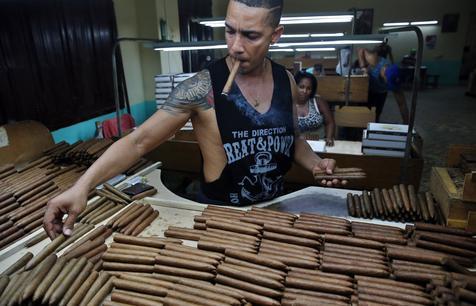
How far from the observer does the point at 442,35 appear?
691 inches

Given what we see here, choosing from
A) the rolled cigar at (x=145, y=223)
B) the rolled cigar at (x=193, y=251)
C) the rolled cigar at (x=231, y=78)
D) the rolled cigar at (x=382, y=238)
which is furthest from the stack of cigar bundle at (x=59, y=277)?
the rolled cigar at (x=382, y=238)

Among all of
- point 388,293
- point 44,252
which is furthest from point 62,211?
point 388,293

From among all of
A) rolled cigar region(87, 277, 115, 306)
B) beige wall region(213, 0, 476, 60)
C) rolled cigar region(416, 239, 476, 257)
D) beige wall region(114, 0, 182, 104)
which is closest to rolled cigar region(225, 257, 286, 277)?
rolled cigar region(87, 277, 115, 306)

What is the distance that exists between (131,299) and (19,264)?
797mm

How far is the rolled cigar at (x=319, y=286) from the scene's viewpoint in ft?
4.85

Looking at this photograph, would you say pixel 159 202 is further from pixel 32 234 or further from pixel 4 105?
pixel 4 105

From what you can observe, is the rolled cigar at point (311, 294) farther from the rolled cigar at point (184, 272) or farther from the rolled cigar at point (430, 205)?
the rolled cigar at point (430, 205)

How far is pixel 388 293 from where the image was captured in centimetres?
144

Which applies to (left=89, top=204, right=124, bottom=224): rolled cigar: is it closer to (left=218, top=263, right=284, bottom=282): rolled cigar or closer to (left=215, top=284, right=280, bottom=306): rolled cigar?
A: (left=218, top=263, right=284, bottom=282): rolled cigar

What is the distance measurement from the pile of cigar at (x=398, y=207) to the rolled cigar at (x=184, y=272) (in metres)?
1.23

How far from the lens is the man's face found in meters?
2.18

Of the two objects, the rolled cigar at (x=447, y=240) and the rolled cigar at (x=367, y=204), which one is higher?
the rolled cigar at (x=447, y=240)

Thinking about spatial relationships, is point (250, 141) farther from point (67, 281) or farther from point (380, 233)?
point (67, 281)

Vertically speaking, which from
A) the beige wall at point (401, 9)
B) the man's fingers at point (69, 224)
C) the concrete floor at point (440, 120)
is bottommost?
the concrete floor at point (440, 120)
